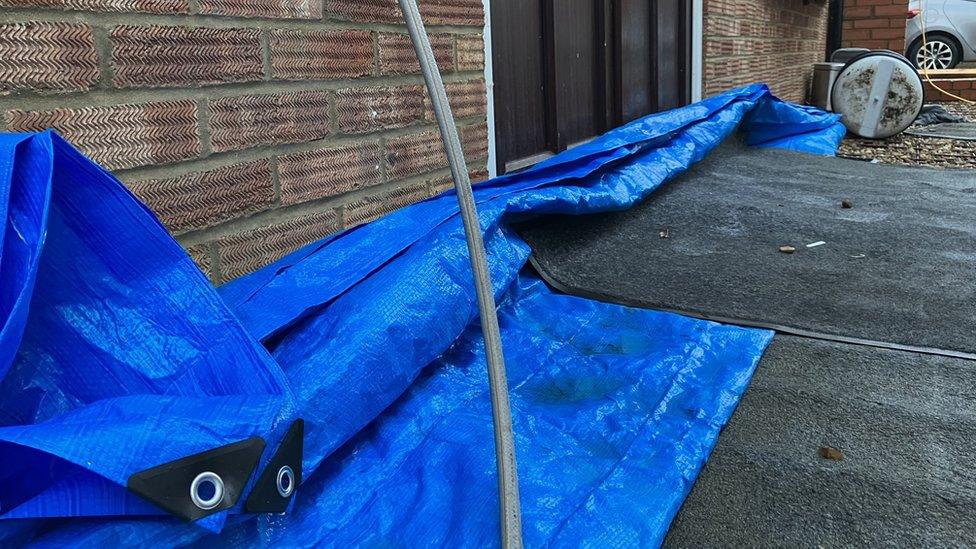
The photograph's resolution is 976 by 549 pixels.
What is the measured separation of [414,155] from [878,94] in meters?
4.93

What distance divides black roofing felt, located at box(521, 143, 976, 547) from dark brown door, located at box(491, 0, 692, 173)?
2.21ft

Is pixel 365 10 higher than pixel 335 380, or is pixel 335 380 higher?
pixel 365 10

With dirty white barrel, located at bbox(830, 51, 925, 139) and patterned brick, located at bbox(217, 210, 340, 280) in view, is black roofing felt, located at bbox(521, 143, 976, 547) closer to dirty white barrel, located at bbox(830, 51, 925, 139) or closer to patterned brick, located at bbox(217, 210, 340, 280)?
patterned brick, located at bbox(217, 210, 340, 280)

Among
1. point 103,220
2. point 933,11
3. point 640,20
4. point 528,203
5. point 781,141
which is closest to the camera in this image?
point 103,220

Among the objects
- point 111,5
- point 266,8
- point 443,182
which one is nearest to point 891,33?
point 443,182

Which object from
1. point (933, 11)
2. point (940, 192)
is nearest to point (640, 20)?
point (940, 192)

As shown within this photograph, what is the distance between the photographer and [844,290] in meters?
2.26

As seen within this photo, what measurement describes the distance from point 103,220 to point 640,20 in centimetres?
389

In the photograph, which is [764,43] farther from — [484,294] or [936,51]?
[936,51]

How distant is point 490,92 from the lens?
295cm

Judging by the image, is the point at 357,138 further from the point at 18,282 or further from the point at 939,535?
the point at 939,535

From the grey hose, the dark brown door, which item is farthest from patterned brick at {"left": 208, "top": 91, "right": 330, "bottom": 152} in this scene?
the dark brown door

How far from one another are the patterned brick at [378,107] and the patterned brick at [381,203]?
0.68 ft

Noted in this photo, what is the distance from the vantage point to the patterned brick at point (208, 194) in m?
1.68
